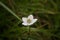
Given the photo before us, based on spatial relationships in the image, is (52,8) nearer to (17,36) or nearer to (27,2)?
(27,2)

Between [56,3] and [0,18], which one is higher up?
[56,3]

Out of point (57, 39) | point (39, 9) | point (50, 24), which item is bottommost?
point (57, 39)

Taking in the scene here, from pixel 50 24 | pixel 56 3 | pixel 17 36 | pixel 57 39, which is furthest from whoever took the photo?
pixel 56 3

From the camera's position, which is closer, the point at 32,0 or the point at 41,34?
the point at 41,34

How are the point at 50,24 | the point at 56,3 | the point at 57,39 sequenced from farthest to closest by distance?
the point at 56,3 → the point at 50,24 → the point at 57,39

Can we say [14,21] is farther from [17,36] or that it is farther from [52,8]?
[52,8]

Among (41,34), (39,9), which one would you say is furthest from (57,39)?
(39,9)
